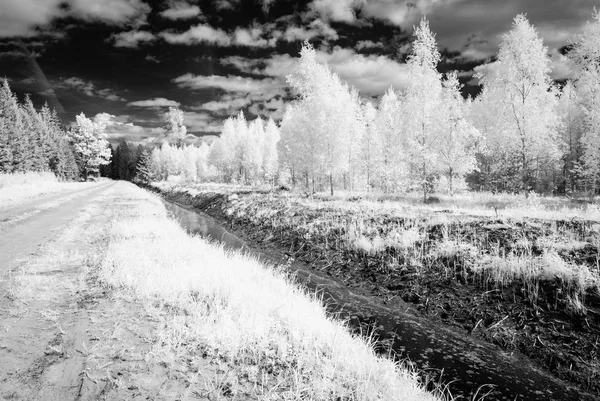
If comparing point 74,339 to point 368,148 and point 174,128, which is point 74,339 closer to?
point 368,148

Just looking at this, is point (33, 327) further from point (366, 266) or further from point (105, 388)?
point (366, 266)

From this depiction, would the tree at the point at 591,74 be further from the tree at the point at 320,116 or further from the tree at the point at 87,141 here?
the tree at the point at 87,141

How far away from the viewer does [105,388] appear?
3820 mm

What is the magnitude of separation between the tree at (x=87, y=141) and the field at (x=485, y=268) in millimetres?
74973

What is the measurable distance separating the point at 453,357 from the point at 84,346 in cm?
687

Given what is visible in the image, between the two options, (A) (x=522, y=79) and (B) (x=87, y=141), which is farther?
(B) (x=87, y=141)

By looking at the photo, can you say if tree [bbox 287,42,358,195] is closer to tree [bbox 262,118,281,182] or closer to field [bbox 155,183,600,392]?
field [bbox 155,183,600,392]

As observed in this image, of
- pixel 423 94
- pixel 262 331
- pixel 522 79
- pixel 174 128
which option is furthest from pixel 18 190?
pixel 174 128

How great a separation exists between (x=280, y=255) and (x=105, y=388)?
11.3 m

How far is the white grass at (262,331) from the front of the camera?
4.40m

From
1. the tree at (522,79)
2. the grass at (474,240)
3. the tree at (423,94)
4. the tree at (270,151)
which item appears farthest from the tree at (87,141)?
the tree at (522,79)

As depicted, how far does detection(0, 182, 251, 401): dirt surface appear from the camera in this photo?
3.85 m

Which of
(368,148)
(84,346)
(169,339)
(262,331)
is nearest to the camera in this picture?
(84,346)

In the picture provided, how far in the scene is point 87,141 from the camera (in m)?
72.6
